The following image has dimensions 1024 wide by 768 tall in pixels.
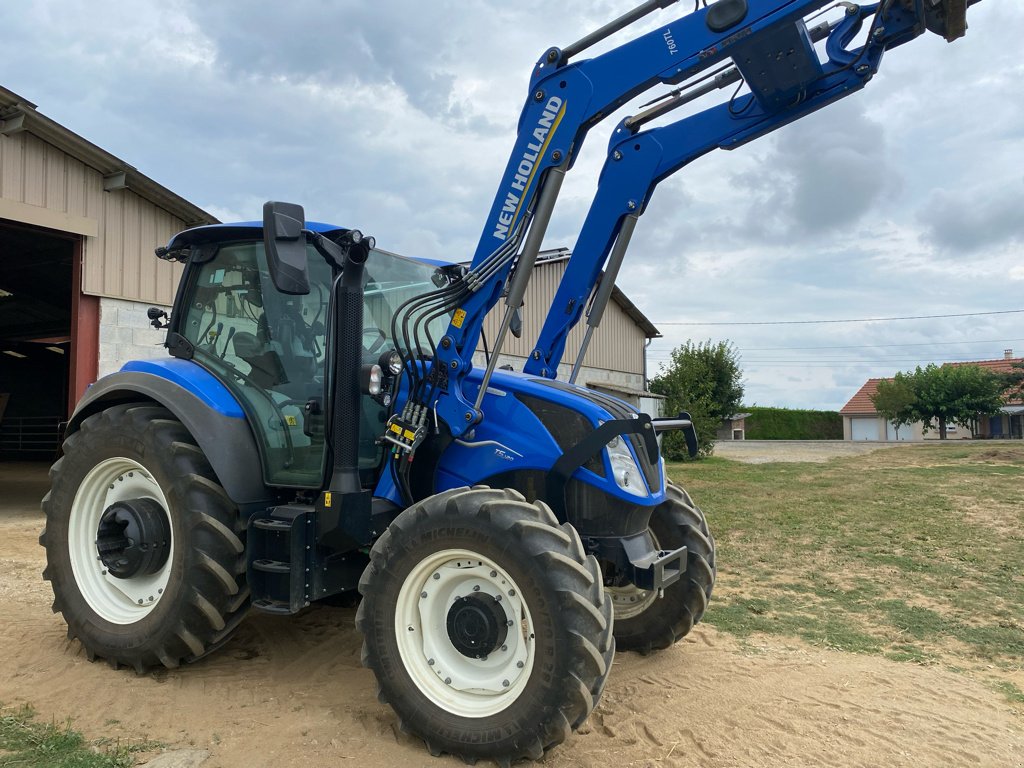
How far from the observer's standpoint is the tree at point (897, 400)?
4594cm

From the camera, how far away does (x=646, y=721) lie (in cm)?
378

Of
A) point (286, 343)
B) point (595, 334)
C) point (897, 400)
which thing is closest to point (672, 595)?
point (286, 343)

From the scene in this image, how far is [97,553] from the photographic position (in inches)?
182

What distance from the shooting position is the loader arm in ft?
12.6

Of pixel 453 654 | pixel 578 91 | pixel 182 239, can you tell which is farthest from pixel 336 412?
pixel 578 91

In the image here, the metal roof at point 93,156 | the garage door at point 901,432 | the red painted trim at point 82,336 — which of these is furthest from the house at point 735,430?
the red painted trim at point 82,336

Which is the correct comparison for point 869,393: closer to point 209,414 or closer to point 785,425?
point 785,425

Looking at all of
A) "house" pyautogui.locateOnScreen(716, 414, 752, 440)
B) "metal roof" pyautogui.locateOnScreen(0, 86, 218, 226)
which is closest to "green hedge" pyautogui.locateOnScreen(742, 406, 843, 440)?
"house" pyautogui.locateOnScreen(716, 414, 752, 440)

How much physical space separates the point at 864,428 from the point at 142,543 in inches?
2321

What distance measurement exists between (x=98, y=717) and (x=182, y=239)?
9.09 ft

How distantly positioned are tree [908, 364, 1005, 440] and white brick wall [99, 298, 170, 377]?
4594cm

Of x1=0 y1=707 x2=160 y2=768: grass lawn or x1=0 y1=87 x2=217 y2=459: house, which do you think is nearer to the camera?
x1=0 y1=707 x2=160 y2=768: grass lawn

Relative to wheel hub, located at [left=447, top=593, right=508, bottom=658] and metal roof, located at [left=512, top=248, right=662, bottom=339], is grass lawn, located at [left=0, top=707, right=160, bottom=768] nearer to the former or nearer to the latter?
wheel hub, located at [left=447, top=593, right=508, bottom=658]

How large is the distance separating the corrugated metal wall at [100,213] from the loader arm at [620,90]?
776cm
